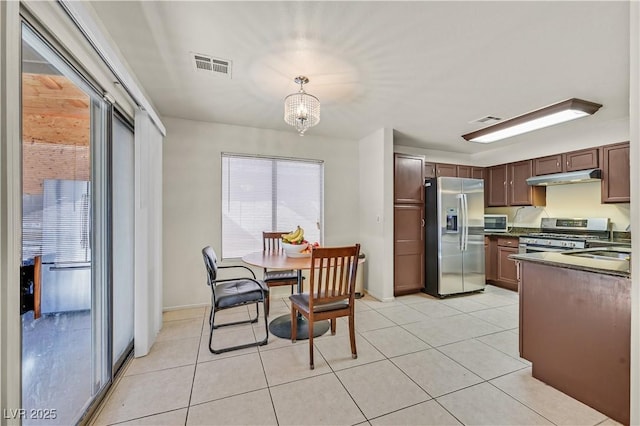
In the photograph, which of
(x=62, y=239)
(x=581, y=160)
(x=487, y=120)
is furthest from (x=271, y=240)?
(x=581, y=160)

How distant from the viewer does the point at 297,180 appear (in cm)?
417

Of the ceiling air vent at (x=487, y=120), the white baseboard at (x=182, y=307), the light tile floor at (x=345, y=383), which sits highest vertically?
the ceiling air vent at (x=487, y=120)

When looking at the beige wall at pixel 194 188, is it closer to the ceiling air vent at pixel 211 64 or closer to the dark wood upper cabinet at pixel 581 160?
the ceiling air vent at pixel 211 64

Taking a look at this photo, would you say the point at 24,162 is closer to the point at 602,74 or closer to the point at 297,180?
the point at 297,180

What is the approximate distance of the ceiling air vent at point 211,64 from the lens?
2.16 m

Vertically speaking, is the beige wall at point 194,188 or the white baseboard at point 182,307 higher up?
the beige wall at point 194,188

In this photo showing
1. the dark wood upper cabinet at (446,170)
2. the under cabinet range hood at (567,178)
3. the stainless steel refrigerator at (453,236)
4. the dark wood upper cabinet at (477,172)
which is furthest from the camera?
the dark wood upper cabinet at (477,172)

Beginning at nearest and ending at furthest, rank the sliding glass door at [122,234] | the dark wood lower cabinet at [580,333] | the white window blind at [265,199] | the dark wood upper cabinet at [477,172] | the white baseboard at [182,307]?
the dark wood lower cabinet at [580,333] < the sliding glass door at [122,234] < the white baseboard at [182,307] < the white window blind at [265,199] < the dark wood upper cabinet at [477,172]

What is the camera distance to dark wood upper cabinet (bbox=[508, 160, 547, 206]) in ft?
14.7

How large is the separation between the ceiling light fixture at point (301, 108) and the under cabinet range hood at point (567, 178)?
12.9ft

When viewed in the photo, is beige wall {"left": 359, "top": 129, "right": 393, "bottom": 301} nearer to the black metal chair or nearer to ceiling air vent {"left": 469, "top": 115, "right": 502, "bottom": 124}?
ceiling air vent {"left": 469, "top": 115, "right": 502, "bottom": 124}

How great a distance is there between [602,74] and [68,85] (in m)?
4.04

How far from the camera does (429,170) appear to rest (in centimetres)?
472

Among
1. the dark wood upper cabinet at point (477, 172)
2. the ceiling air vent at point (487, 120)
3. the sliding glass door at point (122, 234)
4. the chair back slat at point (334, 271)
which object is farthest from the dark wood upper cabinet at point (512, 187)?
the sliding glass door at point (122, 234)
